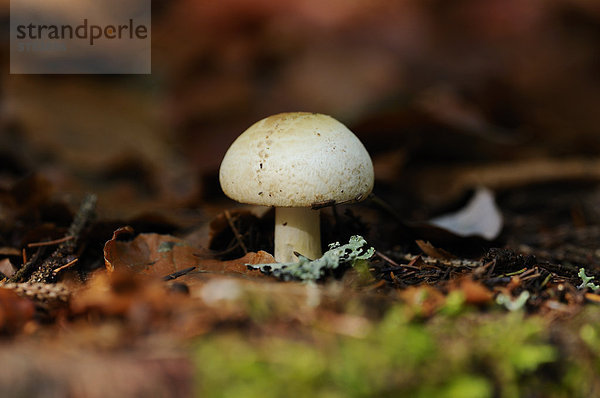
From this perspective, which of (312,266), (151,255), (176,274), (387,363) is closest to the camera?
(387,363)

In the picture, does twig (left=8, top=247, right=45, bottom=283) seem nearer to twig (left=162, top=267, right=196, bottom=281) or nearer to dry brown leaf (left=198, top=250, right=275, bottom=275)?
twig (left=162, top=267, right=196, bottom=281)

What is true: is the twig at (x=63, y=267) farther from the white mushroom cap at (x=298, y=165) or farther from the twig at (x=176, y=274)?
the white mushroom cap at (x=298, y=165)

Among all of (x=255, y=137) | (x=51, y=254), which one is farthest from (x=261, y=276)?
(x=51, y=254)

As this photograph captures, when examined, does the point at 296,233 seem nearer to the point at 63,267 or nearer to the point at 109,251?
the point at 109,251

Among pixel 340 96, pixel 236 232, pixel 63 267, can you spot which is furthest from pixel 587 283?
pixel 340 96

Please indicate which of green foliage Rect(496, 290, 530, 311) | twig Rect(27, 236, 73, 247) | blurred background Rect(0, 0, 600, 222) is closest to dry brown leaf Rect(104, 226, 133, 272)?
twig Rect(27, 236, 73, 247)
